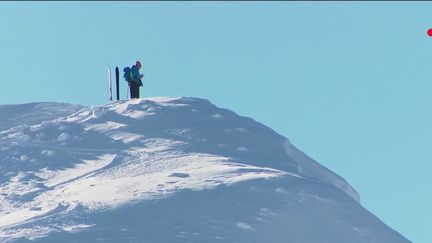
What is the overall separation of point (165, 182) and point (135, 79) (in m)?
9.45

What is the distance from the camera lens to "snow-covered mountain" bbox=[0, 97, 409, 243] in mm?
42312

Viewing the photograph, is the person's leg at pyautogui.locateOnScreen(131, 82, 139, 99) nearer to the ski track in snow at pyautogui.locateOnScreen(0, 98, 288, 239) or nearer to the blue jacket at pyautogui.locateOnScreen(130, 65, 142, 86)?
the blue jacket at pyautogui.locateOnScreen(130, 65, 142, 86)

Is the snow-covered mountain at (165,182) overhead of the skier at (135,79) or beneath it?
beneath

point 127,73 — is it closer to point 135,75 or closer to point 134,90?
point 135,75

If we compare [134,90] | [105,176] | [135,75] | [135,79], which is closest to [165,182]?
[105,176]

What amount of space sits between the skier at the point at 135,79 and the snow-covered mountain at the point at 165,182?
1.06 metres

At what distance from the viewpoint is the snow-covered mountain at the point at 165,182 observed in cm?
4231

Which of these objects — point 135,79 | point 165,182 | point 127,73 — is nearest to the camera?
point 165,182

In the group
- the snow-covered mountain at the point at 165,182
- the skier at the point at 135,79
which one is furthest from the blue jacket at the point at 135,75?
the snow-covered mountain at the point at 165,182

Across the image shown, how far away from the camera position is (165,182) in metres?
45.4

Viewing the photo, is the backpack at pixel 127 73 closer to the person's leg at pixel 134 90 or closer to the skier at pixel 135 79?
the skier at pixel 135 79

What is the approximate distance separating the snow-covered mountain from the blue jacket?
41.3 inches

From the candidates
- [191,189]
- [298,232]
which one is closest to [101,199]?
[191,189]

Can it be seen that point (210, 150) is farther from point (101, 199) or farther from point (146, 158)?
point (101, 199)
